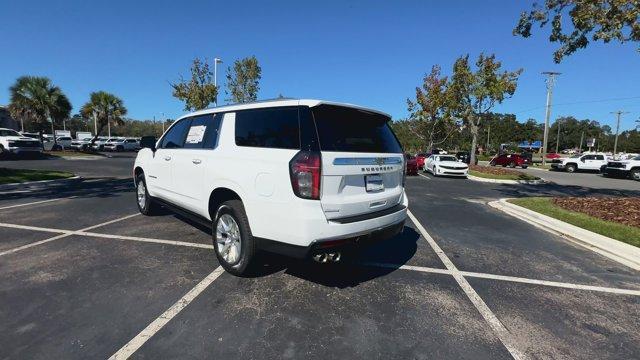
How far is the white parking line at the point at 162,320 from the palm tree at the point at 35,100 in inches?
1489

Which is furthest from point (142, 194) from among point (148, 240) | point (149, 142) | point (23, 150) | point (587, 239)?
point (23, 150)

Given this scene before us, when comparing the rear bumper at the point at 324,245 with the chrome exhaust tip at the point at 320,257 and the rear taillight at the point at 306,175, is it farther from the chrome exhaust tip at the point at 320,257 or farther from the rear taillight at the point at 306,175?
the rear taillight at the point at 306,175

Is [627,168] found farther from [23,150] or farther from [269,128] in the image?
[23,150]

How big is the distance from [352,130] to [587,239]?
542 cm

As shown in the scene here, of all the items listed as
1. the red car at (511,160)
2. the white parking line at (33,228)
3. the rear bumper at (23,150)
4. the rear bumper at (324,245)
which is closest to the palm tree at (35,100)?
the rear bumper at (23,150)

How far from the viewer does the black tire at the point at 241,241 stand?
3.72m

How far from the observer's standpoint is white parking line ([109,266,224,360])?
268 cm

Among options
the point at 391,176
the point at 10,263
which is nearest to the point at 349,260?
the point at 391,176

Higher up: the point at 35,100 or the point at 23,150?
the point at 35,100

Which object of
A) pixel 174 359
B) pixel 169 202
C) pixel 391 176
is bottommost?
pixel 174 359

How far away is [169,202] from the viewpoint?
18.2 ft

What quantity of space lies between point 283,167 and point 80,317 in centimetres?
228

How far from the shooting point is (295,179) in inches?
128

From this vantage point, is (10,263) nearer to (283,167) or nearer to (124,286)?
(124,286)
